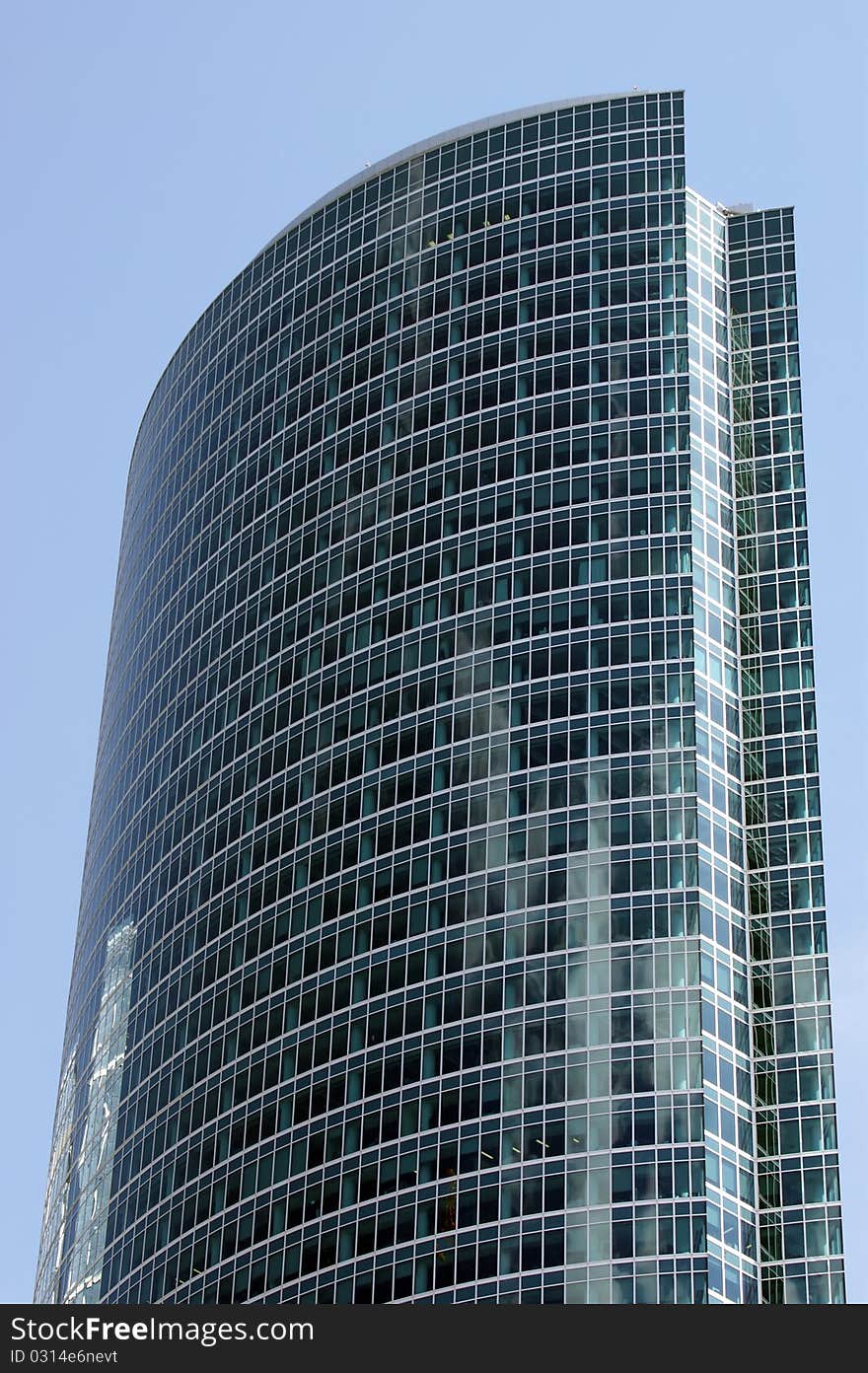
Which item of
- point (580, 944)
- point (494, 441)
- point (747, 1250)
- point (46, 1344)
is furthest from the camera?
point (494, 441)

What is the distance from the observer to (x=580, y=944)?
15300 cm

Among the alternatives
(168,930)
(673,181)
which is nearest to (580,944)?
(168,930)

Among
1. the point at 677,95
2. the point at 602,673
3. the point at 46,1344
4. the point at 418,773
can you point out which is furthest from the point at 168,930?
the point at 46,1344

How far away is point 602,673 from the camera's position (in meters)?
161

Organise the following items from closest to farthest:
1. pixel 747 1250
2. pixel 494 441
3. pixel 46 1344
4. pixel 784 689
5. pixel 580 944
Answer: pixel 46 1344 < pixel 747 1250 < pixel 580 944 < pixel 784 689 < pixel 494 441

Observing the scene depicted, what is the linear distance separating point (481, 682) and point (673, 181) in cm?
3858

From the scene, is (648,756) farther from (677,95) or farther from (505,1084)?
(677,95)

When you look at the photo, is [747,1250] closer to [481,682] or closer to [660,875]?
[660,875]

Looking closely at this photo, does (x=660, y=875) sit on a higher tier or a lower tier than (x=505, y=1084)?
higher

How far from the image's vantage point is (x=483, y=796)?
162 m

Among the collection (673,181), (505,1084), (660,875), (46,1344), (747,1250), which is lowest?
(46,1344)

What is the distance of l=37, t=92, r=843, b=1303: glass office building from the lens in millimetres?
147875

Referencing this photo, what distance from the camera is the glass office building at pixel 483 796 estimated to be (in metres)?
148

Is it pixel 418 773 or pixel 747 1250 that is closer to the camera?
pixel 747 1250
